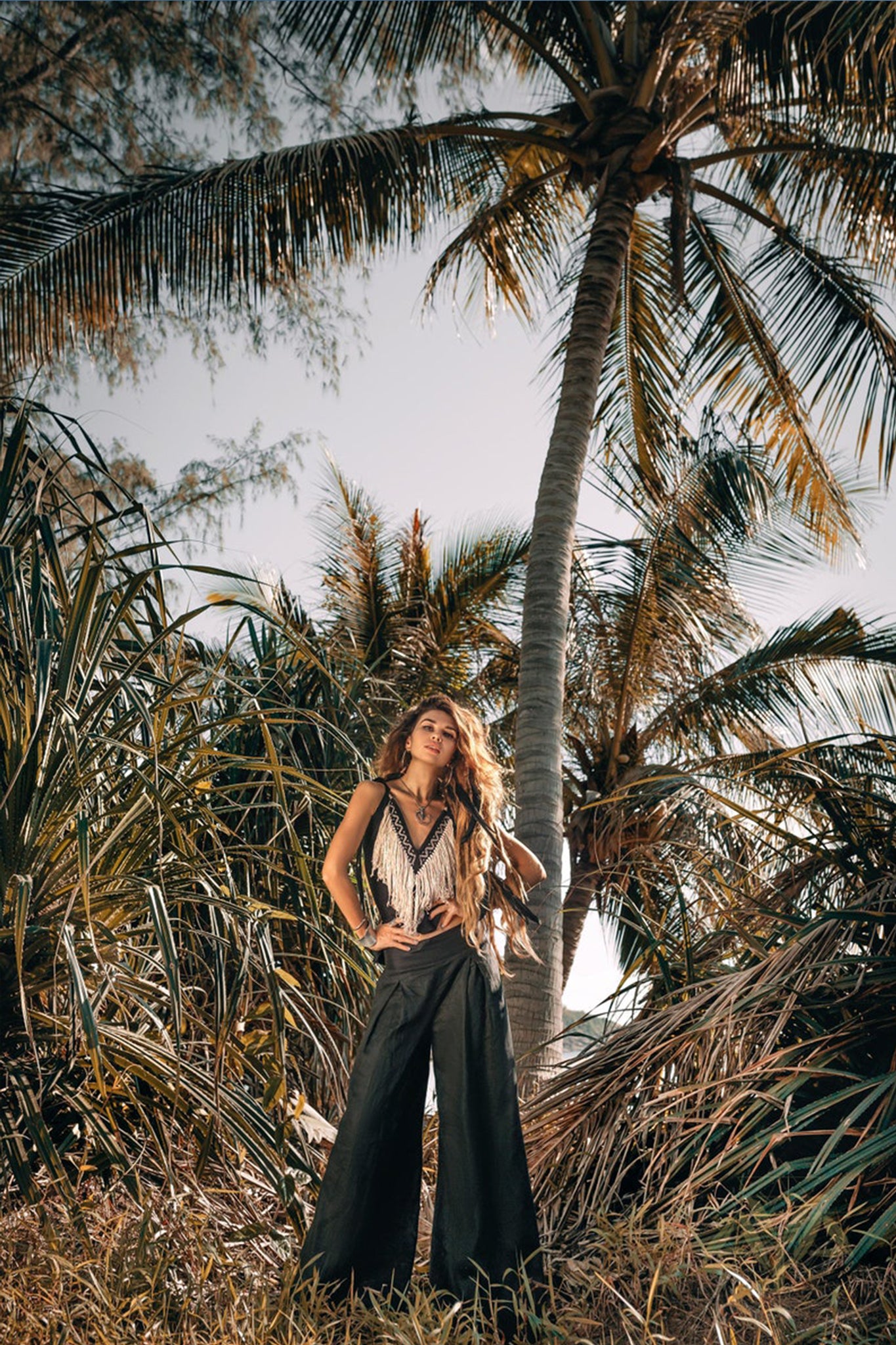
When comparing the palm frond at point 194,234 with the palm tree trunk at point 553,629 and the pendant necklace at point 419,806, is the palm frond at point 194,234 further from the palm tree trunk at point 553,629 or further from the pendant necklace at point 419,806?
the pendant necklace at point 419,806

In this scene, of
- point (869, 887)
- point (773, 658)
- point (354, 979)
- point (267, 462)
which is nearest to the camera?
point (869, 887)

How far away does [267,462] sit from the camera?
42.1 ft

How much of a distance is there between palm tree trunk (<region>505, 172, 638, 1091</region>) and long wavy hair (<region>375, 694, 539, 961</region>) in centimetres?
157

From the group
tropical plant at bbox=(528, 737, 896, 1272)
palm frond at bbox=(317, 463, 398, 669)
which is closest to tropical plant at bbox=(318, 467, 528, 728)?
palm frond at bbox=(317, 463, 398, 669)

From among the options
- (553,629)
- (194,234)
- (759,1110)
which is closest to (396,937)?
(759,1110)

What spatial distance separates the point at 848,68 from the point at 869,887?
519 centimetres

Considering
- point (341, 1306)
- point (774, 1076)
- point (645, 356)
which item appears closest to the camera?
point (341, 1306)

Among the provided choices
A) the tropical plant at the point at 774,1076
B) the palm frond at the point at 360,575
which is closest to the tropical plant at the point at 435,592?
the palm frond at the point at 360,575

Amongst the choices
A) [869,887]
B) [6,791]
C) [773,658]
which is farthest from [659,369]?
[6,791]

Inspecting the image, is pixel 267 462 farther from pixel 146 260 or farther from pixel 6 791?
pixel 6 791

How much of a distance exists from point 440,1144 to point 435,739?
1.10 meters

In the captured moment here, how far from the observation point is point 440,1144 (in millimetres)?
3287

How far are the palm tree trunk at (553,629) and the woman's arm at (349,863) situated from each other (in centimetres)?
174

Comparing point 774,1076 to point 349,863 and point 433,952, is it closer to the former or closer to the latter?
point 433,952
